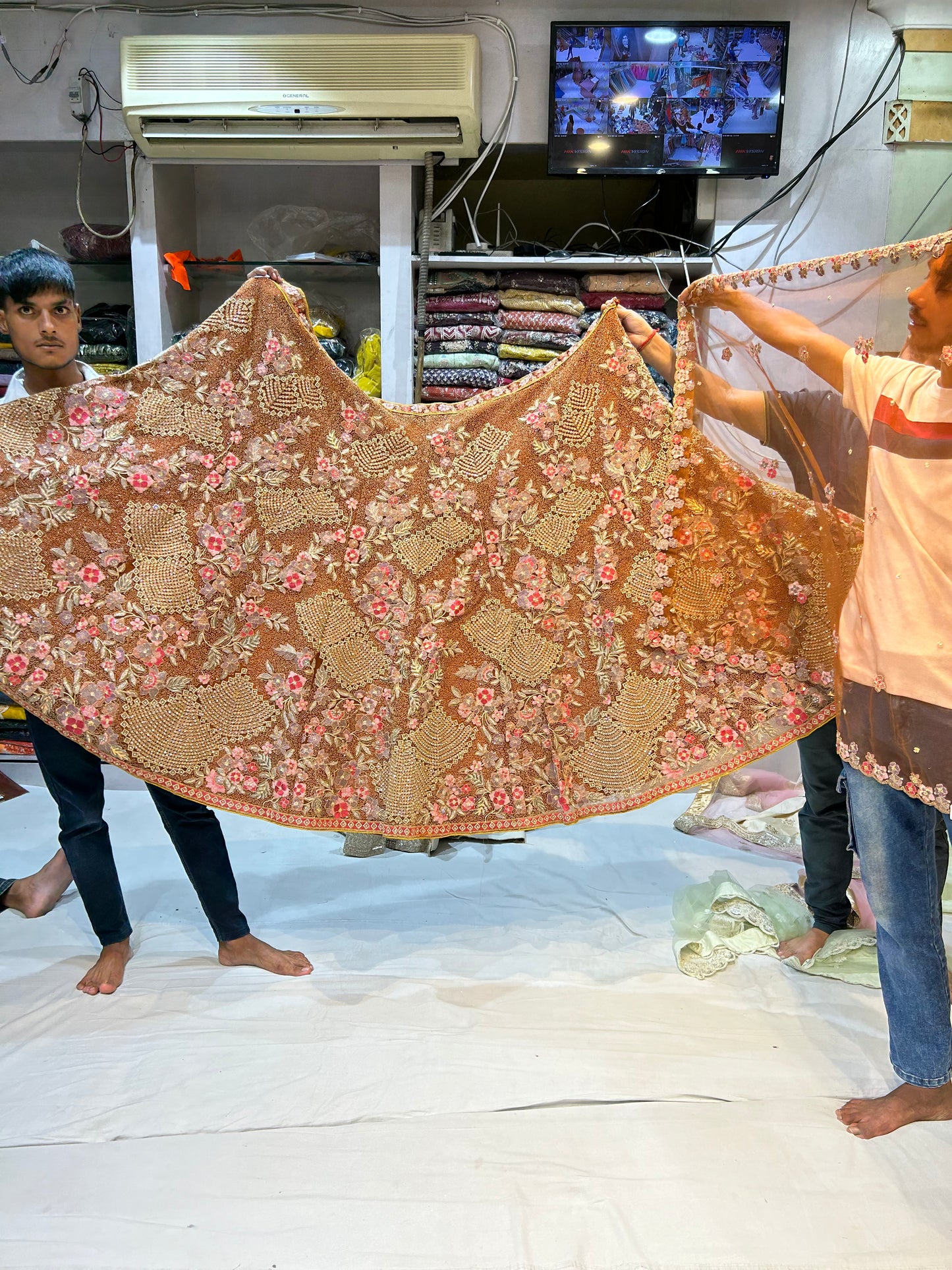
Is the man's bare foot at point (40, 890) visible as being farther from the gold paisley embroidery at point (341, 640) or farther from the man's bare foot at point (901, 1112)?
the man's bare foot at point (901, 1112)

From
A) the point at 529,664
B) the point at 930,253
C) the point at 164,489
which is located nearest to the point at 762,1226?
the point at 529,664

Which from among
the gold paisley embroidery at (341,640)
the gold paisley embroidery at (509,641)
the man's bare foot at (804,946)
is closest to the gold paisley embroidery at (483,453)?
the gold paisley embroidery at (509,641)

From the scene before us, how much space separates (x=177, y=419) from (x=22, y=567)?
1.48ft

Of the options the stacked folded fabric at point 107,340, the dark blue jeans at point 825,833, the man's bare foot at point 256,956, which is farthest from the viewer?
the stacked folded fabric at point 107,340

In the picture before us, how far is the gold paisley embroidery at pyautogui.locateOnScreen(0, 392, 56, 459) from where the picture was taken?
202 centimetres

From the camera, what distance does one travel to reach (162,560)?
2.06 meters

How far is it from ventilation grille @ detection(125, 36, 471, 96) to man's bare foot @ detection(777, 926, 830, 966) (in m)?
2.69

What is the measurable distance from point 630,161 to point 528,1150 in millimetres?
2927

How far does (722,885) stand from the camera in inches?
95.4

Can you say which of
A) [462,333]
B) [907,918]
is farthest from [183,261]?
[907,918]

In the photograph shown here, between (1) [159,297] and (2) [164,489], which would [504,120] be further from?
(2) [164,489]

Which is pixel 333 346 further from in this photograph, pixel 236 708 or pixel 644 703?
pixel 644 703

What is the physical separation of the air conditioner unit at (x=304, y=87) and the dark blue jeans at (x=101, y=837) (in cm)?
215

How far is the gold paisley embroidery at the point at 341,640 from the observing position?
6.89ft
